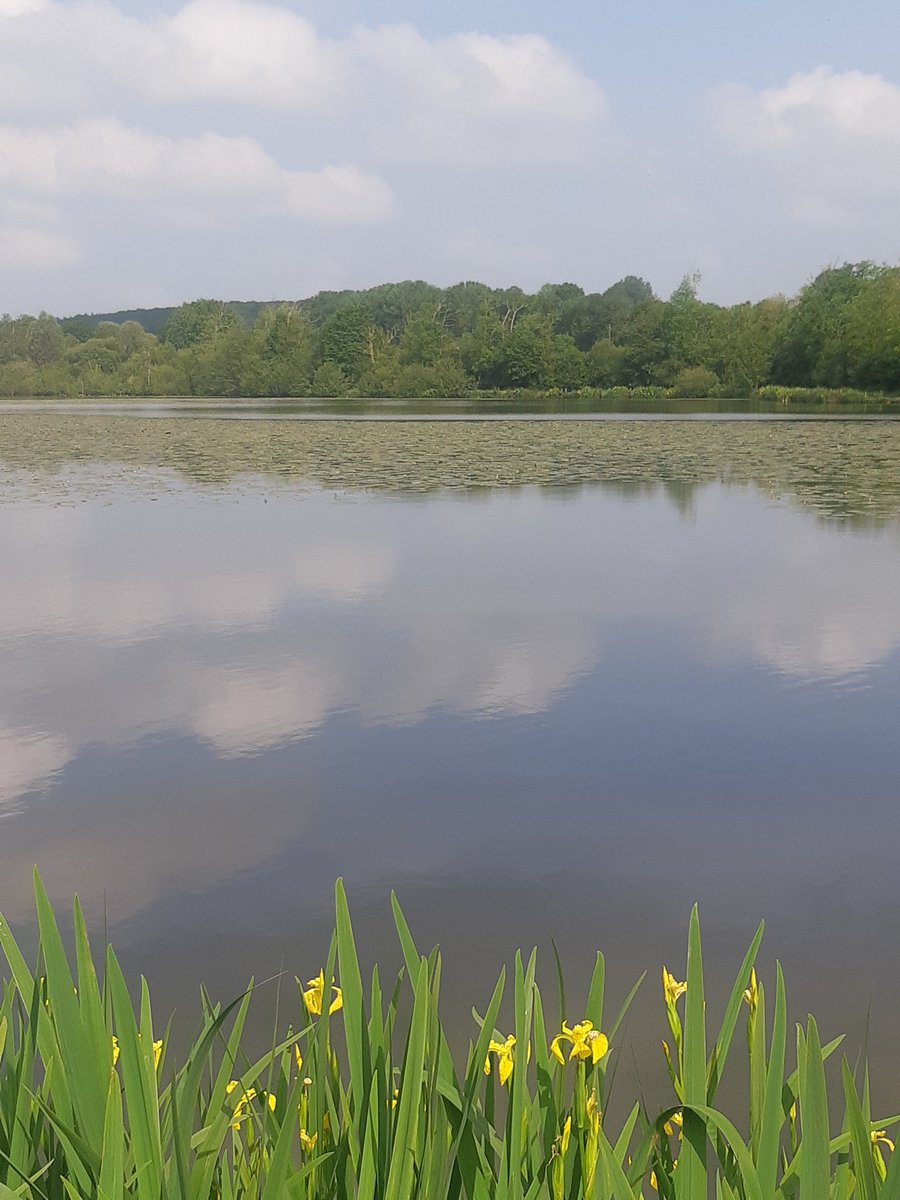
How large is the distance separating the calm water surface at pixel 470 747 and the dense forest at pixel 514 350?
35.1m

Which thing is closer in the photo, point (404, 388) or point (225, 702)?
point (225, 702)

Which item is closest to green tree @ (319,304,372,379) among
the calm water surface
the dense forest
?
the dense forest

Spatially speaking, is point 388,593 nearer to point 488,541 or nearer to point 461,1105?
point 488,541

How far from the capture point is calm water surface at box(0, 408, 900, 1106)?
8.25ft

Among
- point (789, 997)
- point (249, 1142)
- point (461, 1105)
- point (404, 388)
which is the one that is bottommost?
point (789, 997)

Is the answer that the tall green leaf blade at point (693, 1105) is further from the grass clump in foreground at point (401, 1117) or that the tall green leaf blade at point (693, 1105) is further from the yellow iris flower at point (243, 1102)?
the yellow iris flower at point (243, 1102)

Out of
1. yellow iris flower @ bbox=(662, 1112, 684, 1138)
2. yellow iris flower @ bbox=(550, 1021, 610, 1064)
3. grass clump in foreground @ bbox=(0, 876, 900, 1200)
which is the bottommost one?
yellow iris flower @ bbox=(662, 1112, 684, 1138)

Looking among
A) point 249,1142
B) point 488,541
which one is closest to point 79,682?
point 249,1142

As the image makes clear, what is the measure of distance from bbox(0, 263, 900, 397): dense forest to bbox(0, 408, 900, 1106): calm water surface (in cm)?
3510

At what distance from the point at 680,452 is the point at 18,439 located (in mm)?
13484

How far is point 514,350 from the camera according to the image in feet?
194

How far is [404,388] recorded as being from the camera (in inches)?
2276

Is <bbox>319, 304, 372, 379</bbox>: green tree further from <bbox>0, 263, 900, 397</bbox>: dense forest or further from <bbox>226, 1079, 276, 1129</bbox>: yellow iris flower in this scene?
<bbox>226, 1079, 276, 1129</bbox>: yellow iris flower

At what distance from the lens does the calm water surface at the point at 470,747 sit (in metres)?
2.51
